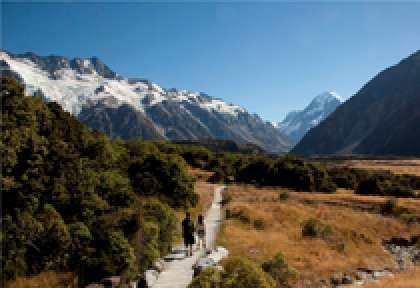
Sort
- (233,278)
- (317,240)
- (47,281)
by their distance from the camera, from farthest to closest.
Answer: (317,240) → (47,281) → (233,278)

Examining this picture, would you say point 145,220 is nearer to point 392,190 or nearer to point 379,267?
point 379,267

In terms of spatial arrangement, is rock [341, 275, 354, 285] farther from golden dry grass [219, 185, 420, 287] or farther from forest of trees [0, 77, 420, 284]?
forest of trees [0, 77, 420, 284]

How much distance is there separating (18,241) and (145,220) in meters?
7.26

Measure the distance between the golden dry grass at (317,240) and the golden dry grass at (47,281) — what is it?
10561 millimetres

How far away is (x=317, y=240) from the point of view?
1316 inches

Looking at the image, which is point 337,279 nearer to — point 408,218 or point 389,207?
point 408,218

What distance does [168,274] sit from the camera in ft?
66.0

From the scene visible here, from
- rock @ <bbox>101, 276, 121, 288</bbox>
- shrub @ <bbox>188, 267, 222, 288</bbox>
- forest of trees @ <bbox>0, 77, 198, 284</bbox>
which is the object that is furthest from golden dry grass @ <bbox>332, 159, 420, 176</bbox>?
shrub @ <bbox>188, 267, 222, 288</bbox>

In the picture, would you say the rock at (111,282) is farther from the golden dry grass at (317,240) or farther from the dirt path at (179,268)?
the golden dry grass at (317,240)

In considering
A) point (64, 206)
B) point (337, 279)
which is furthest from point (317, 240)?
point (64, 206)

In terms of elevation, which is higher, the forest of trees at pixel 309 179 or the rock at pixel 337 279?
the forest of trees at pixel 309 179

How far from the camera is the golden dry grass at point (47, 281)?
17891 mm

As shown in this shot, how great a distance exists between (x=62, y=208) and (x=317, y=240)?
20.7 meters

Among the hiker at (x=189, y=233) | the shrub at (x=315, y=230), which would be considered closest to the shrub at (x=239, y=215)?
the shrub at (x=315, y=230)
